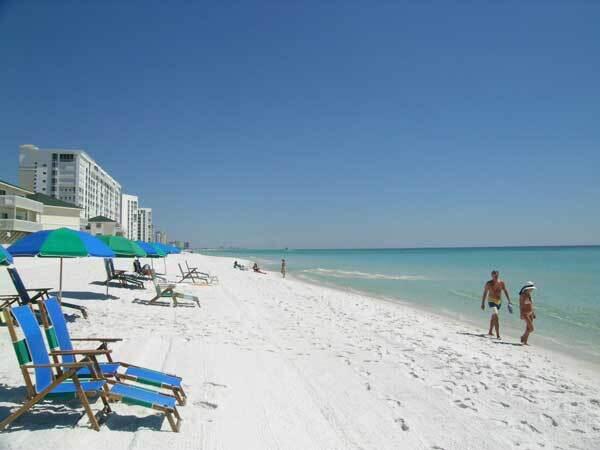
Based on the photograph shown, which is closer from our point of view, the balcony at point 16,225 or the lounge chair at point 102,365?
the lounge chair at point 102,365

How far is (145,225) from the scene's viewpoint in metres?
153

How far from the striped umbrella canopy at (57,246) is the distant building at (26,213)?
3172cm

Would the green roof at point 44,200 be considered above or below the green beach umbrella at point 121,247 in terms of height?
above

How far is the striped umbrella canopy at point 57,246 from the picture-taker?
7504 millimetres

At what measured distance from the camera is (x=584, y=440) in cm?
421

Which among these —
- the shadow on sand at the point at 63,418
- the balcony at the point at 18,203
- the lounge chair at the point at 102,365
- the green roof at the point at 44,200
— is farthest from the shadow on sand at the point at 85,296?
the green roof at the point at 44,200

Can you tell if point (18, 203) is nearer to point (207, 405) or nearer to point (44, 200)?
point (44, 200)

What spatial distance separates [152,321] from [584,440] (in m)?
7.71

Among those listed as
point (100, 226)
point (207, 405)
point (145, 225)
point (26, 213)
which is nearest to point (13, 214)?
point (26, 213)

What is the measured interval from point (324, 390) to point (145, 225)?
524ft

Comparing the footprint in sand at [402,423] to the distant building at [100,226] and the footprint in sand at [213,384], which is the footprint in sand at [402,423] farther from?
the distant building at [100,226]

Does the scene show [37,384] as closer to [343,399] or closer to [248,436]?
[248,436]

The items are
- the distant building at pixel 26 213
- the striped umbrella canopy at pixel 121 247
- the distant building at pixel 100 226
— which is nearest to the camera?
the striped umbrella canopy at pixel 121 247

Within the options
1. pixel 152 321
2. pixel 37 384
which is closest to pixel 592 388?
pixel 37 384
